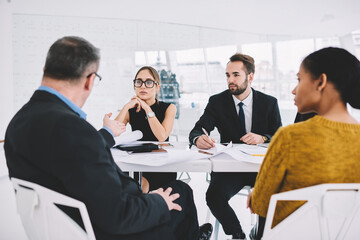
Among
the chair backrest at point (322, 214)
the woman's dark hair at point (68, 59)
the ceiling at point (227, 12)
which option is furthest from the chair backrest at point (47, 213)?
the ceiling at point (227, 12)

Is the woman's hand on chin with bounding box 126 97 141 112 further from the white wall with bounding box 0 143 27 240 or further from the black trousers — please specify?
the white wall with bounding box 0 143 27 240

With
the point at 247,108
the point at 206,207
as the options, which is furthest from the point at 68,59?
the point at 206,207

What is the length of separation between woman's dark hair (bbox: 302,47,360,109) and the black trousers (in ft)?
3.56

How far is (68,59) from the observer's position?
0.89m

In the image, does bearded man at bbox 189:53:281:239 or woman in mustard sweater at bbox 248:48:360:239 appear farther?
bearded man at bbox 189:53:281:239

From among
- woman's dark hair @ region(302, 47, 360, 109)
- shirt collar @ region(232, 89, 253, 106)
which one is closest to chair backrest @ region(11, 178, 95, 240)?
woman's dark hair @ region(302, 47, 360, 109)

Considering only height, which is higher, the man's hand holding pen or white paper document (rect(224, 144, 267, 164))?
the man's hand holding pen

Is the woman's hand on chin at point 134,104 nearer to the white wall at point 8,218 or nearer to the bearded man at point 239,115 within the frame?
the bearded man at point 239,115

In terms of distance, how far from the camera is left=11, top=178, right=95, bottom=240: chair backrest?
0.76 metres

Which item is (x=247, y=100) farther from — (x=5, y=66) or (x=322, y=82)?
(x=5, y=66)

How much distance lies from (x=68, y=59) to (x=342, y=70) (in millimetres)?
994

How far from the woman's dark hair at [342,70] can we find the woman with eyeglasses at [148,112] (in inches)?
57.9

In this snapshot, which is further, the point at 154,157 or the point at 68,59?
the point at 154,157

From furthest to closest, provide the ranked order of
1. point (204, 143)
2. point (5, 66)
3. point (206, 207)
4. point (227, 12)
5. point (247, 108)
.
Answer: point (227, 12)
point (5, 66)
point (206, 207)
point (247, 108)
point (204, 143)
